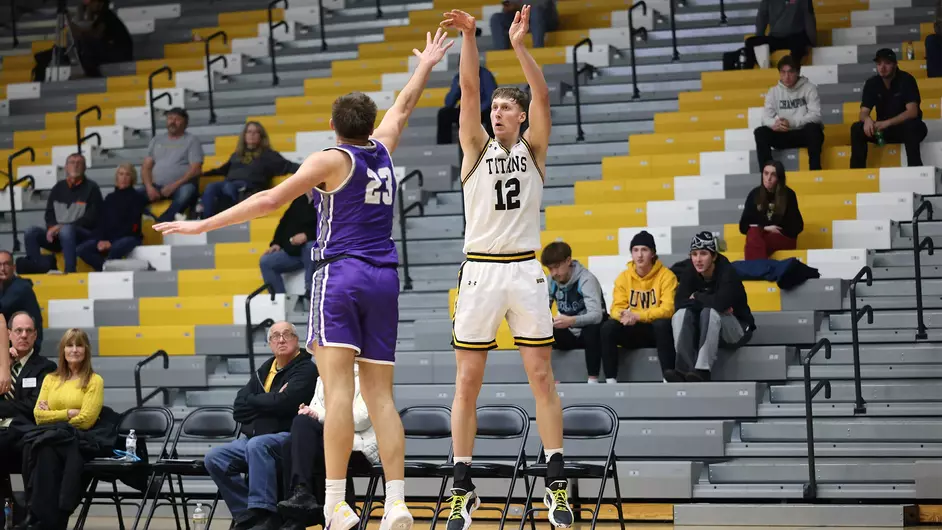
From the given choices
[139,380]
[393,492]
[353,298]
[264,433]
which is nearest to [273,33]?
[139,380]

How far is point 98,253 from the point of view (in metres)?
13.5

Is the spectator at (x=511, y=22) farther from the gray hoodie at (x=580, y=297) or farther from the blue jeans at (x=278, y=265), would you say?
the gray hoodie at (x=580, y=297)

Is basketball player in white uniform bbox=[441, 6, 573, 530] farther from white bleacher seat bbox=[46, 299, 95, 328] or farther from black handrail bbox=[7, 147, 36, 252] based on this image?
black handrail bbox=[7, 147, 36, 252]

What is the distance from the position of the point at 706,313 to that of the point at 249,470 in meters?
3.41

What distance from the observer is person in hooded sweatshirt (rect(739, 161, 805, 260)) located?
1083cm

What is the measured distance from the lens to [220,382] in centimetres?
1170

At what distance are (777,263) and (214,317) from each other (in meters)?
5.06

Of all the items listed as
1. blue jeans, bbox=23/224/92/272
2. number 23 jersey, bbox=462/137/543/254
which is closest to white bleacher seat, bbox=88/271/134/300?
blue jeans, bbox=23/224/92/272

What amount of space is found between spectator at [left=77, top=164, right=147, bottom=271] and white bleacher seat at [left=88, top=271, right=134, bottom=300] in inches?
13.4

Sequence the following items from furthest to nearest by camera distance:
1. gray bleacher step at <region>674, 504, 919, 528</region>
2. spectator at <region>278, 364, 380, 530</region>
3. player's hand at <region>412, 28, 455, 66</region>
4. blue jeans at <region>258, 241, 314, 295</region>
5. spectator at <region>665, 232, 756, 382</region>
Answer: blue jeans at <region>258, 241, 314, 295</region>
spectator at <region>665, 232, 756, 382</region>
gray bleacher step at <region>674, 504, 919, 528</region>
spectator at <region>278, 364, 380, 530</region>
player's hand at <region>412, 28, 455, 66</region>

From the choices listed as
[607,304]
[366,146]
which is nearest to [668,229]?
[607,304]

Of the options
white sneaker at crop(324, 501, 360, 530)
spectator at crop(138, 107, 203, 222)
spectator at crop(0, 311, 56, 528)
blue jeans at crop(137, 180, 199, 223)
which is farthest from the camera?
spectator at crop(138, 107, 203, 222)

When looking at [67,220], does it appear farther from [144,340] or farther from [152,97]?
[152,97]

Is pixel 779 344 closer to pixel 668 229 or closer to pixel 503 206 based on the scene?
pixel 668 229
